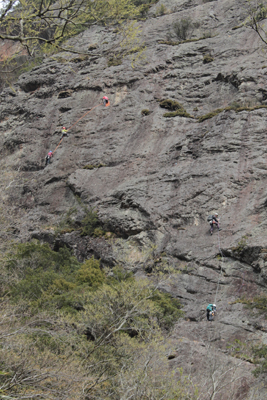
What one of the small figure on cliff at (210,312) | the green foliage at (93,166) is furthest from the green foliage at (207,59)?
the small figure on cliff at (210,312)

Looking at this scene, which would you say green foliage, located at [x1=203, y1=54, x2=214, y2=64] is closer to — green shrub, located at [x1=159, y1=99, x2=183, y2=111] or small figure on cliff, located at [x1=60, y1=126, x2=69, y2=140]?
green shrub, located at [x1=159, y1=99, x2=183, y2=111]

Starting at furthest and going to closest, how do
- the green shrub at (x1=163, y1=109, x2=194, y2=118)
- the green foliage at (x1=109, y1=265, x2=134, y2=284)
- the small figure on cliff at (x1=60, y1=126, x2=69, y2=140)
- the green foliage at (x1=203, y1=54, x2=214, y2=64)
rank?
the green foliage at (x1=203, y1=54, x2=214, y2=64) → the small figure on cliff at (x1=60, y1=126, x2=69, y2=140) → the green shrub at (x1=163, y1=109, x2=194, y2=118) → the green foliage at (x1=109, y1=265, x2=134, y2=284)

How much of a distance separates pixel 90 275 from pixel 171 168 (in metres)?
7.72

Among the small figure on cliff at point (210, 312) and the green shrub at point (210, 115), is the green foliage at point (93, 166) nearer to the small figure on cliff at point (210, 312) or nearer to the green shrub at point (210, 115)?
the green shrub at point (210, 115)

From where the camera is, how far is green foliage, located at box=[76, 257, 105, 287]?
665 inches

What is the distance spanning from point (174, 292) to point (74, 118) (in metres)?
16.6

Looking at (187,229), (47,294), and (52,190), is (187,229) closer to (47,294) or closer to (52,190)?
(47,294)

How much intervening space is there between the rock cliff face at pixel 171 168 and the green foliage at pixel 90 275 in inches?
38.4

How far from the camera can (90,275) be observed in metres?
17.2

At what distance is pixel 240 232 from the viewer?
16.7 meters

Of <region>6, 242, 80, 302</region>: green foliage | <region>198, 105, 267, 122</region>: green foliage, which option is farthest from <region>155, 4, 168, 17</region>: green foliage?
<region>6, 242, 80, 302</region>: green foliage

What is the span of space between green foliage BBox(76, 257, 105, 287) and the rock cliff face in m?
0.98

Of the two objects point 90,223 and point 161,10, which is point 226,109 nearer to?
point 90,223

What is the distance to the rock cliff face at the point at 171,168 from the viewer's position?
14.9 m
